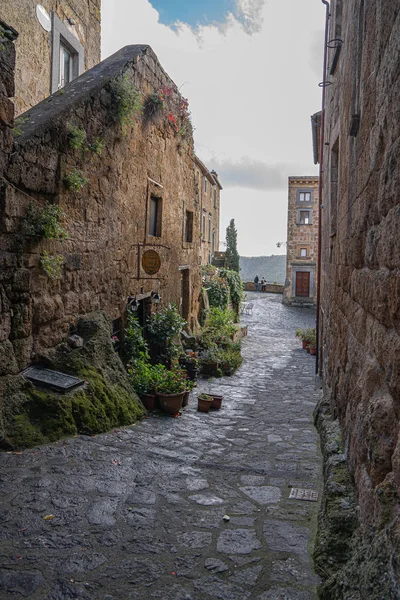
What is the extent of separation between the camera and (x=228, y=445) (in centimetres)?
536

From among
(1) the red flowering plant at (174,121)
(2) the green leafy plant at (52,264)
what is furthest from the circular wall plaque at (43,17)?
(2) the green leafy plant at (52,264)

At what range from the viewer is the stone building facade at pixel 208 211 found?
28703 millimetres

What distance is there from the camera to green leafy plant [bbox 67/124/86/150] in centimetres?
534

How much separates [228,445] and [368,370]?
10.3 feet

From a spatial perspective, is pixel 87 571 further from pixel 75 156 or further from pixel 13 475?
pixel 75 156

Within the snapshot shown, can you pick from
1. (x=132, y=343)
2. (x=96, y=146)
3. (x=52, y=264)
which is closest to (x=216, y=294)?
(x=132, y=343)

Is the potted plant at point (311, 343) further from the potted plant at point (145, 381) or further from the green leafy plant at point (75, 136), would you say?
the green leafy plant at point (75, 136)

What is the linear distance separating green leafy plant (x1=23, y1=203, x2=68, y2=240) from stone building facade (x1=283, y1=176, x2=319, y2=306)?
2683 centimetres

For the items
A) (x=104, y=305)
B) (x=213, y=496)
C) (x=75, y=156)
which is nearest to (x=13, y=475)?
(x=213, y=496)

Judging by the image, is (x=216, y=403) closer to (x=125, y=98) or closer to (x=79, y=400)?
(x=79, y=400)

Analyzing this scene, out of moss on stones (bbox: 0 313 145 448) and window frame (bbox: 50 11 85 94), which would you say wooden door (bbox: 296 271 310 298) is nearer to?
window frame (bbox: 50 11 85 94)

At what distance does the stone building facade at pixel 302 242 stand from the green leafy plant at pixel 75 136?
26318 mm

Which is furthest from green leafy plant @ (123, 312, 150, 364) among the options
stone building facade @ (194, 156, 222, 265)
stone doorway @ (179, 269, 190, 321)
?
stone building facade @ (194, 156, 222, 265)

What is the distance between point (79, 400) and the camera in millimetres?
4852
